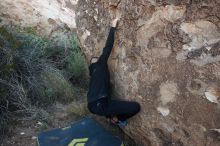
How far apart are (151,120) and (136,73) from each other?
489 millimetres

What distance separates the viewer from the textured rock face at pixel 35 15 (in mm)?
6672

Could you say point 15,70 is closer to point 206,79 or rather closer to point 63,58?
point 63,58

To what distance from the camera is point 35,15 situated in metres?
6.88

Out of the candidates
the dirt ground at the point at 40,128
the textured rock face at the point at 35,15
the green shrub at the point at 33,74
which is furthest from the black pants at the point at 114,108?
the textured rock face at the point at 35,15

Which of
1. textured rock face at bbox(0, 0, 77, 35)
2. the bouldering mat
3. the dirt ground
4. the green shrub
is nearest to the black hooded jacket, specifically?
the bouldering mat

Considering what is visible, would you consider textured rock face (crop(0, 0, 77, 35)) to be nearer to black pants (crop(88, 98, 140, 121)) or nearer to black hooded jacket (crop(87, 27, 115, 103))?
black hooded jacket (crop(87, 27, 115, 103))

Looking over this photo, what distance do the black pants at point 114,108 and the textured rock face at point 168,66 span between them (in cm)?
8

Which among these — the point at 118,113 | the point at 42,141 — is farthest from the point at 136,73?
the point at 42,141

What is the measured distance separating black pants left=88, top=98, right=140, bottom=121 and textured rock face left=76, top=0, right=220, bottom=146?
3.3 inches

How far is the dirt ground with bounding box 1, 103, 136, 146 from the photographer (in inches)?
178

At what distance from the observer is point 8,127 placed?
469 centimetres

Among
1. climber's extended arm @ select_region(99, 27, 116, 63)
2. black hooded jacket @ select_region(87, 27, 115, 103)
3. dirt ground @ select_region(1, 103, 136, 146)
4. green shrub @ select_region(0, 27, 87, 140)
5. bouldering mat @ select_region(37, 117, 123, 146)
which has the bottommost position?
dirt ground @ select_region(1, 103, 136, 146)

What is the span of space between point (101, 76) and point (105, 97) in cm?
23

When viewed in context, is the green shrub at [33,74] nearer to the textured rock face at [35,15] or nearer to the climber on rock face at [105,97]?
the textured rock face at [35,15]
